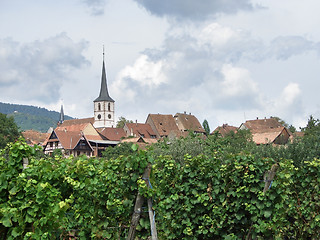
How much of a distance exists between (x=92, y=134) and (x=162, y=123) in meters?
18.0

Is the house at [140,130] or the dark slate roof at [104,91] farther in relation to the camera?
the dark slate roof at [104,91]

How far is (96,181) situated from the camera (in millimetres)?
9852

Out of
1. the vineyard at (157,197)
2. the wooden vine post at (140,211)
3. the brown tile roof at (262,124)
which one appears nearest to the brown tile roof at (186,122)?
the brown tile roof at (262,124)

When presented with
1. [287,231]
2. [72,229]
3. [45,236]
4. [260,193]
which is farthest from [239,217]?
[45,236]

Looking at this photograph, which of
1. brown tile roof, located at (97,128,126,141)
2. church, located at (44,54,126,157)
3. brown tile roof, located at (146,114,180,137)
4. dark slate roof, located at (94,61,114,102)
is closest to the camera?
church, located at (44,54,126,157)

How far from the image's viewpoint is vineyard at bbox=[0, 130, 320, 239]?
28.3ft

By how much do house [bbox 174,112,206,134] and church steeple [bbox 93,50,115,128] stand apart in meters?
32.3

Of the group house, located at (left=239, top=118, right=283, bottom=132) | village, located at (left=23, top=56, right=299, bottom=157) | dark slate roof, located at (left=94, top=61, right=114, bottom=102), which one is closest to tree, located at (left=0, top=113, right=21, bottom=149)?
village, located at (left=23, top=56, right=299, bottom=157)

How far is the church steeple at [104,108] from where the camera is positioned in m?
144

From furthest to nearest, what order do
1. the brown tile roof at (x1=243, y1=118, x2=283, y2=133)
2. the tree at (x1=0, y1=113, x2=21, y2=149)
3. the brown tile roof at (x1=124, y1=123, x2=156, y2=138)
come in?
the brown tile roof at (x1=243, y1=118, x2=283, y2=133) → the brown tile roof at (x1=124, y1=123, x2=156, y2=138) → the tree at (x1=0, y1=113, x2=21, y2=149)

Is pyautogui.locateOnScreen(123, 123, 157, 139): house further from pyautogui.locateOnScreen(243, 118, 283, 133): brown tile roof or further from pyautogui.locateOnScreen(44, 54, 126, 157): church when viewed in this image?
pyautogui.locateOnScreen(243, 118, 283, 133): brown tile roof

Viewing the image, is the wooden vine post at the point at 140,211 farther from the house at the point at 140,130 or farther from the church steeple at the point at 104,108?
the church steeple at the point at 104,108

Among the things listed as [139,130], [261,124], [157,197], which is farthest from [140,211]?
[261,124]

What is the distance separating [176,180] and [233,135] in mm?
53882
